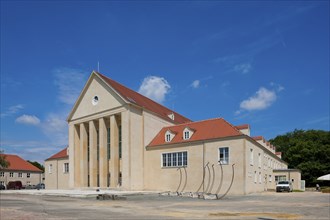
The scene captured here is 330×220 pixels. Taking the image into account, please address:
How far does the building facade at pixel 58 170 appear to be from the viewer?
2328 inches

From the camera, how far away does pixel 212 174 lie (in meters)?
39.4

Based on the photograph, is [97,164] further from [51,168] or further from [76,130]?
[51,168]

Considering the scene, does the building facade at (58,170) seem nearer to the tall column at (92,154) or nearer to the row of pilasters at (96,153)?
the row of pilasters at (96,153)

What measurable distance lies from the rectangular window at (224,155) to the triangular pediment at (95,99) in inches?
552

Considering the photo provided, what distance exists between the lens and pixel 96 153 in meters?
49.1

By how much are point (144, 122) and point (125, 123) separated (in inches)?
126

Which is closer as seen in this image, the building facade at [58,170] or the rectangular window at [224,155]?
the rectangular window at [224,155]

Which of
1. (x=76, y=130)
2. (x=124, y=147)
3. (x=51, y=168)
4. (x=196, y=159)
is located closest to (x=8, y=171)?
(x=51, y=168)

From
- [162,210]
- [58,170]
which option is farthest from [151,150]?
[162,210]

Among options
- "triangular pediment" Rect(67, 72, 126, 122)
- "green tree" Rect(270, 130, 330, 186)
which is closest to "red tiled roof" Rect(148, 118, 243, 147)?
"triangular pediment" Rect(67, 72, 126, 122)

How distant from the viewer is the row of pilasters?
45.1 metres

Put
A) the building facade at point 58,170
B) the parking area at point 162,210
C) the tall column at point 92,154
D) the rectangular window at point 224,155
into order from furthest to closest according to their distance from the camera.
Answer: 1. the building facade at point 58,170
2. the tall column at point 92,154
3. the rectangular window at point 224,155
4. the parking area at point 162,210

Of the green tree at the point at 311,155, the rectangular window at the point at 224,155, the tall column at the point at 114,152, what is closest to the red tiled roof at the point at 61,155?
the tall column at the point at 114,152

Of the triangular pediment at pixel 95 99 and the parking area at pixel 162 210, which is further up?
the triangular pediment at pixel 95 99
